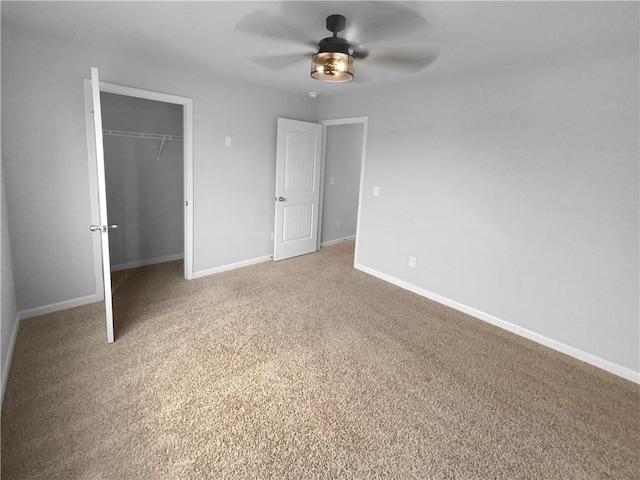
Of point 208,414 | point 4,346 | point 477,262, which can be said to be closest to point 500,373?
point 477,262

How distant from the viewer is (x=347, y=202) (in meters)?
5.77

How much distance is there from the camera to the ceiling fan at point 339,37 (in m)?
2.06

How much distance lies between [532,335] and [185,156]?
3.82 meters

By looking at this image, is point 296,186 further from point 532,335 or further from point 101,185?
point 532,335

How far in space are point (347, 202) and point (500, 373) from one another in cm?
382

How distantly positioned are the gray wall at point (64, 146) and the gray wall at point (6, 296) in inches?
6.2

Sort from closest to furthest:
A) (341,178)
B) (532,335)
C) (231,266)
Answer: (532,335) → (231,266) → (341,178)

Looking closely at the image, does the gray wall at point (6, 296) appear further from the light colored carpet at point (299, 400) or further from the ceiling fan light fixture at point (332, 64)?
the ceiling fan light fixture at point (332, 64)

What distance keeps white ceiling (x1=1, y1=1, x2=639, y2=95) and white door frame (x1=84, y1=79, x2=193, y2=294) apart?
1.12 feet

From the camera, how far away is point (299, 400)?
204cm

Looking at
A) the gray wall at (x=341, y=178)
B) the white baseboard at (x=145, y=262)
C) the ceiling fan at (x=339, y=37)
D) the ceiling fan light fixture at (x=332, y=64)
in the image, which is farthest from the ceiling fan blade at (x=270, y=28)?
the white baseboard at (x=145, y=262)

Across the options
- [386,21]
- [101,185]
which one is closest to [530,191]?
[386,21]

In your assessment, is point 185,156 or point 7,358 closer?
point 7,358

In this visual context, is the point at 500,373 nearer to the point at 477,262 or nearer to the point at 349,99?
the point at 477,262
